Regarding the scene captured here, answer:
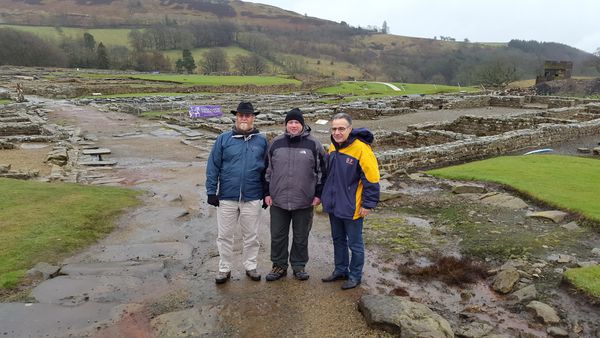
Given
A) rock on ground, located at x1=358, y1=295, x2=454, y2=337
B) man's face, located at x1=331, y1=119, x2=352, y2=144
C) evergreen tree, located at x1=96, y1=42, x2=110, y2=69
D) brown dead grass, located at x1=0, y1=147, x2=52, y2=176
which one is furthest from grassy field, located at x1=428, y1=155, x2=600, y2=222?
evergreen tree, located at x1=96, y1=42, x2=110, y2=69

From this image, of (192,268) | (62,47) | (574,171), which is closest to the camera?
(192,268)

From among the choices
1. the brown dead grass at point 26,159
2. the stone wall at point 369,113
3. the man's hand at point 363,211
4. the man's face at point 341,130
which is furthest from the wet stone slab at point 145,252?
the stone wall at point 369,113

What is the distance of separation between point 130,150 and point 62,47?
79744mm

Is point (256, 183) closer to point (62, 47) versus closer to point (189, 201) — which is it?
point (189, 201)

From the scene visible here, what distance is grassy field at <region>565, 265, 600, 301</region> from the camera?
5586 millimetres

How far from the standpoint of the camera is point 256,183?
5.97 m

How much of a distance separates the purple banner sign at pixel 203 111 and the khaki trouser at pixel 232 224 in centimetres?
2144

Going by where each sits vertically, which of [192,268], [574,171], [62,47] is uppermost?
[62,47]

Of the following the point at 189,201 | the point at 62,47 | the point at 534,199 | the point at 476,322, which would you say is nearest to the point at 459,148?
the point at 534,199

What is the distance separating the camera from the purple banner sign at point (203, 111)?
87.0 feet

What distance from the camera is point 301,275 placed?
6.18 meters

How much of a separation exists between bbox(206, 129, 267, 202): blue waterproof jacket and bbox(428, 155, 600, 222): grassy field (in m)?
6.55

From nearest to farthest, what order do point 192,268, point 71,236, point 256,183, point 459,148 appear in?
point 256,183 → point 192,268 → point 71,236 → point 459,148

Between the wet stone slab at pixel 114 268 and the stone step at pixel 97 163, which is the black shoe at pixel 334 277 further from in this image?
the stone step at pixel 97 163
